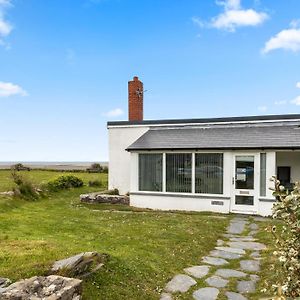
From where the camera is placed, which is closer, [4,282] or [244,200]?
[4,282]

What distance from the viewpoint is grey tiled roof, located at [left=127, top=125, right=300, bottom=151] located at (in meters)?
13.6

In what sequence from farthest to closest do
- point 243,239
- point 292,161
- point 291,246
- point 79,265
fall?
point 292,161
point 243,239
point 79,265
point 291,246

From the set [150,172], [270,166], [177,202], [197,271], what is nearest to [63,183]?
[150,172]

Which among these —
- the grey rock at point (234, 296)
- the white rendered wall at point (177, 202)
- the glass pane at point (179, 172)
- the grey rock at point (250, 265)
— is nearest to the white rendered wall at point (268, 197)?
the white rendered wall at point (177, 202)

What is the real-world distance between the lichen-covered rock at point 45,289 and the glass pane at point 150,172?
35.5 feet

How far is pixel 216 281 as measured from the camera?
6.03 m

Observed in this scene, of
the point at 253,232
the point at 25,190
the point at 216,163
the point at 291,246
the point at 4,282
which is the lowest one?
the point at 253,232

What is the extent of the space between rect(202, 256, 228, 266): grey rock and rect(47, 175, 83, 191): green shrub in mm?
14249

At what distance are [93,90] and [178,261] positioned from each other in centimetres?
1394

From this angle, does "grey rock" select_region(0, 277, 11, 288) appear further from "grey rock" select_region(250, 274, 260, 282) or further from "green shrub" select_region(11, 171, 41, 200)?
"green shrub" select_region(11, 171, 41, 200)

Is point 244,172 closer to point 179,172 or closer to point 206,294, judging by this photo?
point 179,172

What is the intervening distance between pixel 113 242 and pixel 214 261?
2392mm

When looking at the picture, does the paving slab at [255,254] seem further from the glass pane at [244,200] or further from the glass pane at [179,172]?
the glass pane at [179,172]

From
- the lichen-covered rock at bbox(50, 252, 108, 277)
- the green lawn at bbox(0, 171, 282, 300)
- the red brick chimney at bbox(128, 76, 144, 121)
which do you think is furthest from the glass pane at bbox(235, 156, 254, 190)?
the lichen-covered rock at bbox(50, 252, 108, 277)
